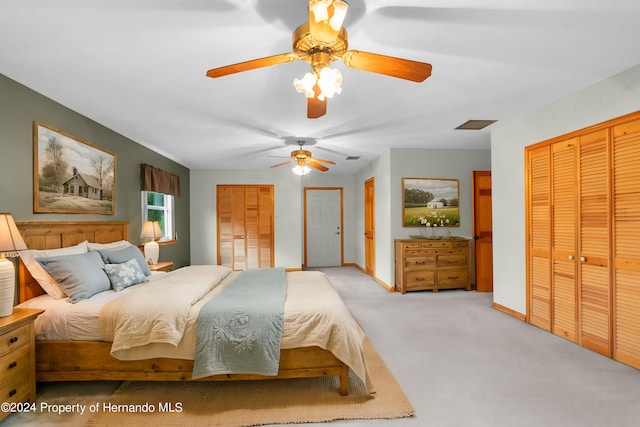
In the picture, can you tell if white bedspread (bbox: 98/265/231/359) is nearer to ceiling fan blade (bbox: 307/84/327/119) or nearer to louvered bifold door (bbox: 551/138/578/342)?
ceiling fan blade (bbox: 307/84/327/119)

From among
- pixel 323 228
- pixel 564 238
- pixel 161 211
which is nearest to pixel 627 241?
pixel 564 238

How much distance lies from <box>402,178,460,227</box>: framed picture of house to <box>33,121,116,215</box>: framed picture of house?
418 centimetres

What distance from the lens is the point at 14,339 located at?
1983mm

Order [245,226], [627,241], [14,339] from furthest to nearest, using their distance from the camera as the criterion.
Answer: [245,226]
[627,241]
[14,339]

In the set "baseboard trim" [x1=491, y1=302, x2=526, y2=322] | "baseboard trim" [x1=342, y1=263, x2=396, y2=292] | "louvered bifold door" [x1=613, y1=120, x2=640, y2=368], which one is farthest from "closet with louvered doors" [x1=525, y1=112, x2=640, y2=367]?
"baseboard trim" [x1=342, y1=263, x2=396, y2=292]

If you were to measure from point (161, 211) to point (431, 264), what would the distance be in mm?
4707

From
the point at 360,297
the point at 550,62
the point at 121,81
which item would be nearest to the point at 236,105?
the point at 121,81

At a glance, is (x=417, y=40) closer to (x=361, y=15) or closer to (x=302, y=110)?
(x=361, y=15)

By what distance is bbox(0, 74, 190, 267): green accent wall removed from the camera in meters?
2.48

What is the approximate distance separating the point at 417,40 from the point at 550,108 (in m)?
2.15

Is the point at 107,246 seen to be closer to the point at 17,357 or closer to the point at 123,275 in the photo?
the point at 123,275

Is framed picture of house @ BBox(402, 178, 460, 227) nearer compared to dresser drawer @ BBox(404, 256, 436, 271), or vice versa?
dresser drawer @ BBox(404, 256, 436, 271)

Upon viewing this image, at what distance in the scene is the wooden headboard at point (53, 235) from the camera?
255 centimetres

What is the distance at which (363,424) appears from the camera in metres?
1.94
